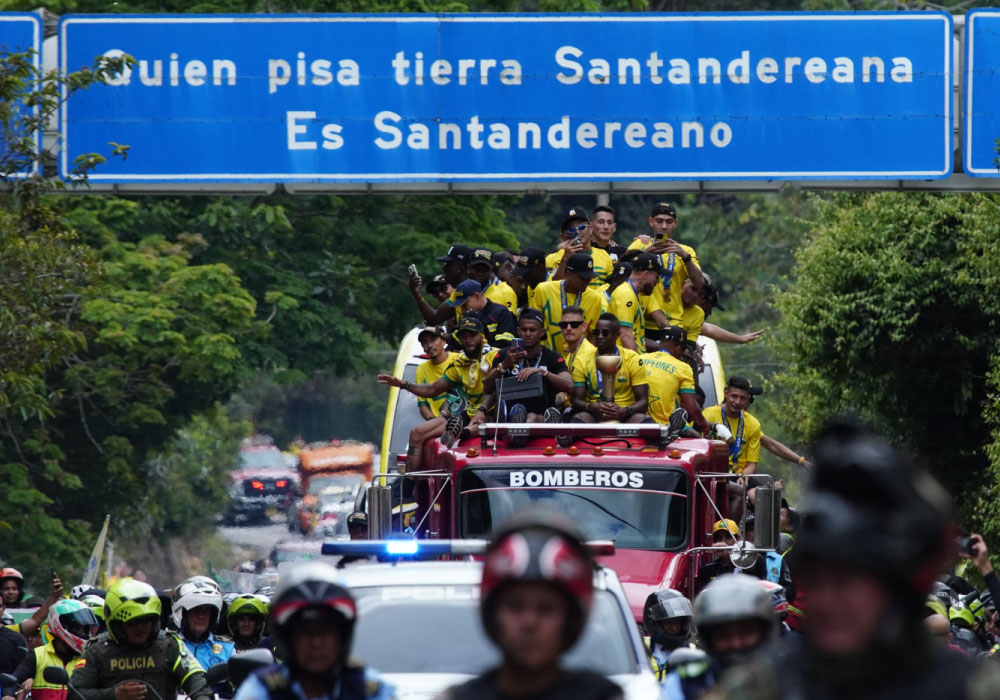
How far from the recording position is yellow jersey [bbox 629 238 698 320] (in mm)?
15164

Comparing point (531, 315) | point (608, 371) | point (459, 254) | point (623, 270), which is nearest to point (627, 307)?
point (623, 270)

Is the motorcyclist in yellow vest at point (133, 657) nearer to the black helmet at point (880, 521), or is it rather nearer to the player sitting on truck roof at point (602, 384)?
the player sitting on truck roof at point (602, 384)

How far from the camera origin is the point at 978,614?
491 inches

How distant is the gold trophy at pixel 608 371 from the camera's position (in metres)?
13.4

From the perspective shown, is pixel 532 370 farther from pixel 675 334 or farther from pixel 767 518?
pixel 767 518

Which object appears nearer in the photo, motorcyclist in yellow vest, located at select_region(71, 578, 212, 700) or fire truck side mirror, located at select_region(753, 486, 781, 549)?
motorcyclist in yellow vest, located at select_region(71, 578, 212, 700)

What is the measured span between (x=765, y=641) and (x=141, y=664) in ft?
12.2

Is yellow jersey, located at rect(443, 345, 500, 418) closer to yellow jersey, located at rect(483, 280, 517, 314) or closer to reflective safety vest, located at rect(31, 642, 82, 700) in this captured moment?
yellow jersey, located at rect(483, 280, 517, 314)

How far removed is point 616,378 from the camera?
13.6m

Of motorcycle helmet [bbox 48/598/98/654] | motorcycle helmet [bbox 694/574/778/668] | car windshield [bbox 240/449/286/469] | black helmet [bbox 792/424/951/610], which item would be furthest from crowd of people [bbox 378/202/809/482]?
car windshield [bbox 240/449/286/469]

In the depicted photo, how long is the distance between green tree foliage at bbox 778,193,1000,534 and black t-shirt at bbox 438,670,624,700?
1808cm

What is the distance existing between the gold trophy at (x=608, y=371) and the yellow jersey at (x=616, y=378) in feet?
0.13

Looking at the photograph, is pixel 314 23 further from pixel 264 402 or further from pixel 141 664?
pixel 264 402

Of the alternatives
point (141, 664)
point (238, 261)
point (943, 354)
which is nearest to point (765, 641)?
point (141, 664)
